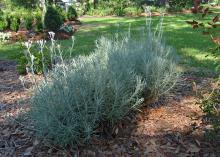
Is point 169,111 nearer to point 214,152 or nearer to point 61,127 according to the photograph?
point 214,152

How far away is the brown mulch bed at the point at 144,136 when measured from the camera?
11.0ft

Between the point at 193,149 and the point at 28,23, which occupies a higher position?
the point at 28,23

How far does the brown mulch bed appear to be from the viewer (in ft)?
11.0

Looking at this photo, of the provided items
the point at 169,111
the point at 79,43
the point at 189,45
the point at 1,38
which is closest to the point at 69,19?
the point at 1,38

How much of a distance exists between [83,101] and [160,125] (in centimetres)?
93

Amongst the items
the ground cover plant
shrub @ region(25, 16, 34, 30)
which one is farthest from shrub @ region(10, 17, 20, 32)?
the ground cover plant

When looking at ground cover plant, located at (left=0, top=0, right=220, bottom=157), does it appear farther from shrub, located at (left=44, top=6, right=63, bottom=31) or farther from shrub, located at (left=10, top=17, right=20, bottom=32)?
shrub, located at (left=10, top=17, right=20, bottom=32)

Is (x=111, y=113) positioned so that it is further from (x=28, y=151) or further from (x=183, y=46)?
(x=183, y=46)

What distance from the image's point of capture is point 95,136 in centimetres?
346

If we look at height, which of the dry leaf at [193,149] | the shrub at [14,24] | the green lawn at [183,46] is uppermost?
the shrub at [14,24]

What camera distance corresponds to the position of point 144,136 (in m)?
3.58

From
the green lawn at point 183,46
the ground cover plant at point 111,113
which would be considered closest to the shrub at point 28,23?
the green lawn at point 183,46

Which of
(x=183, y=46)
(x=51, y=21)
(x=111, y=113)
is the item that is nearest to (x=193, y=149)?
(x=111, y=113)

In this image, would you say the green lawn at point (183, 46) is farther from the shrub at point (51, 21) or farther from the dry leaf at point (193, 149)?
the dry leaf at point (193, 149)
